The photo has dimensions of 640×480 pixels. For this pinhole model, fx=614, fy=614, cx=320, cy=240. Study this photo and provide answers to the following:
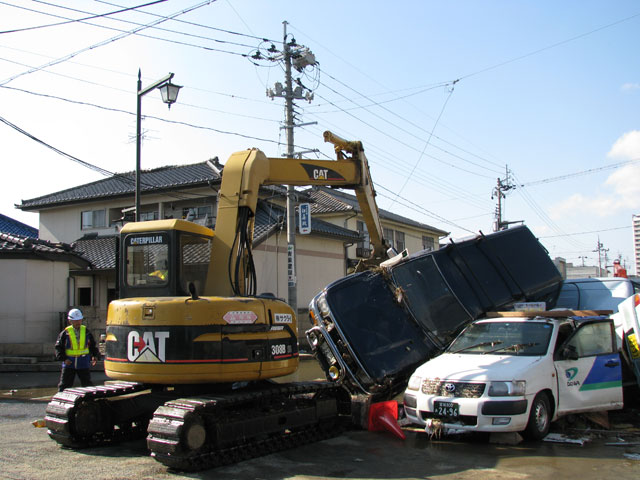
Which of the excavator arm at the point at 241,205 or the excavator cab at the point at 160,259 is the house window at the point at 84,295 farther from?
the excavator cab at the point at 160,259

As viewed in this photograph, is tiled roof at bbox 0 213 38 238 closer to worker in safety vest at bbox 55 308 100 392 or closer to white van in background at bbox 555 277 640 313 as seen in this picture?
worker in safety vest at bbox 55 308 100 392

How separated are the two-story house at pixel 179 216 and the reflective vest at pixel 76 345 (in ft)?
33.9

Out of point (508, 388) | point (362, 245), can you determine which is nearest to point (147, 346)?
point (508, 388)

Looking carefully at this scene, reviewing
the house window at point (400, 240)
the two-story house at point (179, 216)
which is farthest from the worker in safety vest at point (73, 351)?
the house window at point (400, 240)

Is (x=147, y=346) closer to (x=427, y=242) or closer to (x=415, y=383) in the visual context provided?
(x=415, y=383)

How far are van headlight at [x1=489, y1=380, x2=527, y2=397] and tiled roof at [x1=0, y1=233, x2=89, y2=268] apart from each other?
47.9ft

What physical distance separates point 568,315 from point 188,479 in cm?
555

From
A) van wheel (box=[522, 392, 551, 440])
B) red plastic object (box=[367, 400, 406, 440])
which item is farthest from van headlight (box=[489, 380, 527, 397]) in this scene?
red plastic object (box=[367, 400, 406, 440])

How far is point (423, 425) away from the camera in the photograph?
301 inches

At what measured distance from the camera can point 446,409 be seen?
735 cm

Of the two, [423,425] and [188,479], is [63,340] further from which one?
[423,425]

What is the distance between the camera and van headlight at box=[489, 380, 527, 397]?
716cm

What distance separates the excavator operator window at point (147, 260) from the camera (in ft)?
24.3

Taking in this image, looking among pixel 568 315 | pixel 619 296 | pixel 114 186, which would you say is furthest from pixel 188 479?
pixel 114 186
